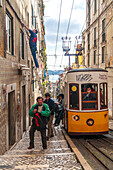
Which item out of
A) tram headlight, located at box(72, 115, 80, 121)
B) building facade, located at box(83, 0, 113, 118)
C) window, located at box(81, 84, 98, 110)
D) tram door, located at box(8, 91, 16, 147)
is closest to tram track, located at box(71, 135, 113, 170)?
tram headlight, located at box(72, 115, 80, 121)

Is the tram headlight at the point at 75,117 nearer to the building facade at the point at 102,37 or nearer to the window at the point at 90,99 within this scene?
the window at the point at 90,99

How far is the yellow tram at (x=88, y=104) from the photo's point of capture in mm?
8673

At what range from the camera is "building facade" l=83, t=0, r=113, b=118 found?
19938 mm

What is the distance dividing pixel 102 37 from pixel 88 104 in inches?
623

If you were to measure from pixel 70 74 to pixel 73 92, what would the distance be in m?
0.74

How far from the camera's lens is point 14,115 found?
870cm

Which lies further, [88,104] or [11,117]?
[88,104]

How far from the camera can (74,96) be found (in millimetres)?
8898

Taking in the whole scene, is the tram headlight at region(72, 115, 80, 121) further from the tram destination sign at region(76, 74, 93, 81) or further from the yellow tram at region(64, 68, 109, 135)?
the tram destination sign at region(76, 74, 93, 81)

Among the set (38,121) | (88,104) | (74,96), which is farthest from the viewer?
(74,96)

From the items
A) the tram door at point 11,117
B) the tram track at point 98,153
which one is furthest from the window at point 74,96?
the tram door at point 11,117

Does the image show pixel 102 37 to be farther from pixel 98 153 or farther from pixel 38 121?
pixel 38 121

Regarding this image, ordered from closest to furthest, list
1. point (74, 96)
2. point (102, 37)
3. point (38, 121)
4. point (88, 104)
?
point (38, 121) → point (88, 104) → point (74, 96) → point (102, 37)

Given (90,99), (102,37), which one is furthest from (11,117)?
(102,37)
